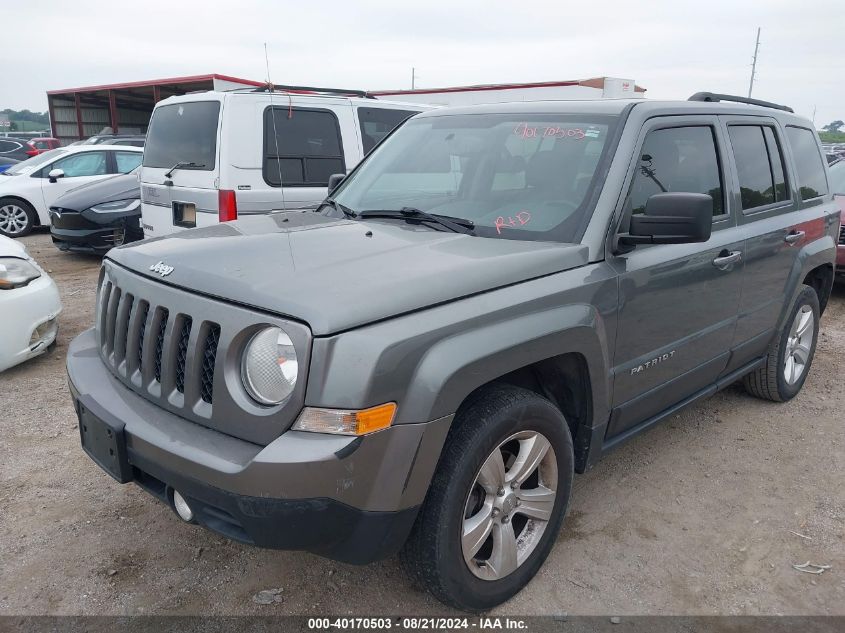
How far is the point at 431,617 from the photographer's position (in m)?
2.58

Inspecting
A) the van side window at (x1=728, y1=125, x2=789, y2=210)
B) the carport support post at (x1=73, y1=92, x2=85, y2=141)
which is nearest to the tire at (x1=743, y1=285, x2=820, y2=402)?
the van side window at (x1=728, y1=125, x2=789, y2=210)

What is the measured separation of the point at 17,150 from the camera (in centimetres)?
2098

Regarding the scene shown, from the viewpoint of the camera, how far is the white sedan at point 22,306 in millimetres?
4582

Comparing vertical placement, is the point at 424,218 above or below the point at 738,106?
below

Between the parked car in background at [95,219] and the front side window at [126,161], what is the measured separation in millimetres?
2431

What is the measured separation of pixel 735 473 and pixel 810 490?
0.36 metres

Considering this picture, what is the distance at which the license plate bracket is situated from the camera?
2.33m

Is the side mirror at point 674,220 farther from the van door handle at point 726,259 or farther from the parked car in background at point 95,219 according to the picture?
the parked car in background at point 95,219

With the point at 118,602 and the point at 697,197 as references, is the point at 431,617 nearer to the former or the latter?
the point at 118,602

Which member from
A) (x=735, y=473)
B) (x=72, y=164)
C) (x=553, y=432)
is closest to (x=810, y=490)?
(x=735, y=473)

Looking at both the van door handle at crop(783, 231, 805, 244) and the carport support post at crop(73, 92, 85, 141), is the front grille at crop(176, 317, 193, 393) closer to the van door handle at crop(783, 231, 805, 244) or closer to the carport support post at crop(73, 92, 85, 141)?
the van door handle at crop(783, 231, 805, 244)

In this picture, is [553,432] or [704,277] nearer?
[553,432]

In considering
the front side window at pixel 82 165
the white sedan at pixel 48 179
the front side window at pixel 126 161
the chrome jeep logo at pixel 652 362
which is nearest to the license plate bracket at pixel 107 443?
the chrome jeep logo at pixel 652 362

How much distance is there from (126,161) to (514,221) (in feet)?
34.1
